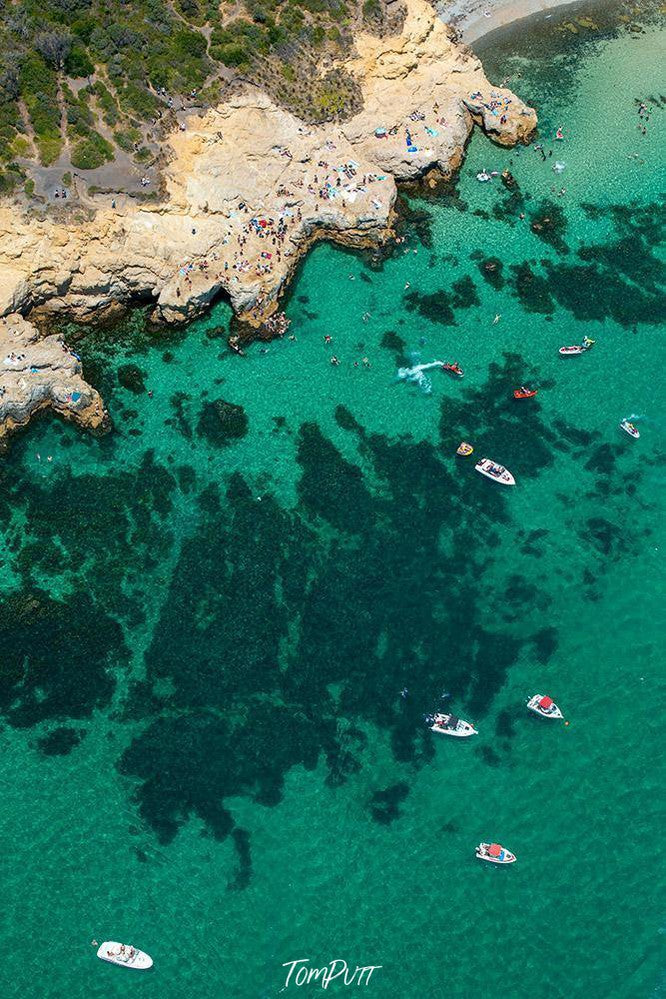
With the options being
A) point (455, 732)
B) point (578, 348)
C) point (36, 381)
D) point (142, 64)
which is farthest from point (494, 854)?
point (142, 64)

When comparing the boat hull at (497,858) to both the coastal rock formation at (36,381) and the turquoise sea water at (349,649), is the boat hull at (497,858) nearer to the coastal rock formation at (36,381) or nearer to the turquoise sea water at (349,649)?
the turquoise sea water at (349,649)

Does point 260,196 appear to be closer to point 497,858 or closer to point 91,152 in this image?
point 91,152

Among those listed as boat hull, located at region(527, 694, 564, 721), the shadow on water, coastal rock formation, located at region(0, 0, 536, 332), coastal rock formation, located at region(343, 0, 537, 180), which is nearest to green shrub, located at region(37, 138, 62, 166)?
coastal rock formation, located at region(0, 0, 536, 332)

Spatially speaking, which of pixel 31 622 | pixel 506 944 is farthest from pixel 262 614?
pixel 506 944

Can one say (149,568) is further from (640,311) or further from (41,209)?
(640,311)

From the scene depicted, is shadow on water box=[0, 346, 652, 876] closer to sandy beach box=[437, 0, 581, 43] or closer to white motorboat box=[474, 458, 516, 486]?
white motorboat box=[474, 458, 516, 486]

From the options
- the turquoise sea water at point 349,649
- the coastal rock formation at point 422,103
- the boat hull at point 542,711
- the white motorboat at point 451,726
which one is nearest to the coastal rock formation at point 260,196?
the coastal rock formation at point 422,103

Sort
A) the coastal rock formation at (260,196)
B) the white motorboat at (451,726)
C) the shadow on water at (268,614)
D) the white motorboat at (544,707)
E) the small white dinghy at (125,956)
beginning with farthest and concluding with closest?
1. the coastal rock formation at (260,196)
2. the white motorboat at (544,707)
3. the white motorboat at (451,726)
4. the shadow on water at (268,614)
5. the small white dinghy at (125,956)
